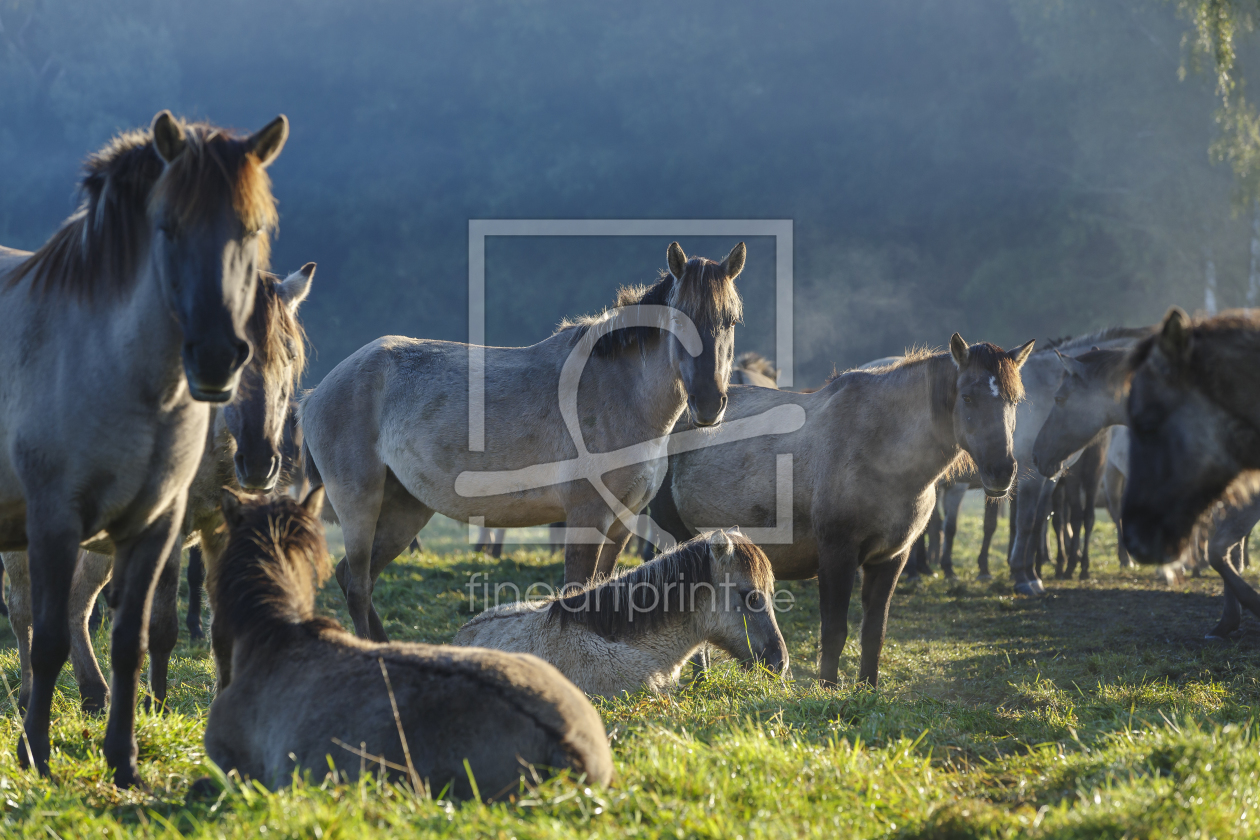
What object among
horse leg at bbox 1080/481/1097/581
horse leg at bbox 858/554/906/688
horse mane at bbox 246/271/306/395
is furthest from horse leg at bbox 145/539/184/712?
horse leg at bbox 1080/481/1097/581

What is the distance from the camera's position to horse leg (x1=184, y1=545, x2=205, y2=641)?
26.4ft

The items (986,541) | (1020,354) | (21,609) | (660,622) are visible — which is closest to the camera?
(21,609)

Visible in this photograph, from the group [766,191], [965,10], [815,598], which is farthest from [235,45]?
[815,598]

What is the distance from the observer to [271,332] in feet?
14.2

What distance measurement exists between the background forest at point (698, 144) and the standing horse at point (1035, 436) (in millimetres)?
40909

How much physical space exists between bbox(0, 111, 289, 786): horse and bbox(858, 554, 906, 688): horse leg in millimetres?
4508

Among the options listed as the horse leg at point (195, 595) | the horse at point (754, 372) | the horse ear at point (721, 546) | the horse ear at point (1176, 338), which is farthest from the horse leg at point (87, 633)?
the horse at point (754, 372)

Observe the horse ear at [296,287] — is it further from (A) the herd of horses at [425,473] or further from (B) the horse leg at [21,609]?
(B) the horse leg at [21,609]

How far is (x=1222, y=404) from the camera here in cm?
350

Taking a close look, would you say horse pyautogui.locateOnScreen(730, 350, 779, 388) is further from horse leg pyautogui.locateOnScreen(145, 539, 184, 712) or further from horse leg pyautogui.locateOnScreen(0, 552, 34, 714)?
horse leg pyautogui.locateOnScreen(0, 552, 34, 714)

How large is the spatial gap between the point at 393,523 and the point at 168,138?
488 cm

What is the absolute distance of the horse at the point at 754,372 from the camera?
11906mm
